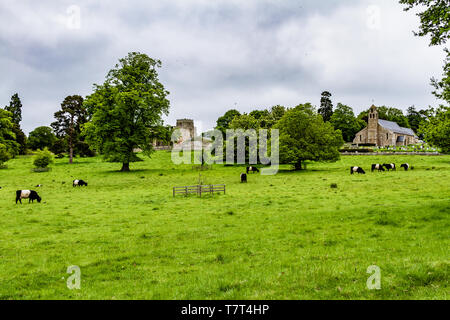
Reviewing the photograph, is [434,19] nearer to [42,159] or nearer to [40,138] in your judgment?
[42,159]

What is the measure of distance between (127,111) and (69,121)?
22459 mm

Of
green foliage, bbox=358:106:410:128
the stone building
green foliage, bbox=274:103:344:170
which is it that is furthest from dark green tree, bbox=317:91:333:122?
green foliage, bbox=274:103:344:170

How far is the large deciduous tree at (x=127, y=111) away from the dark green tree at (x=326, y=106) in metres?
84.3

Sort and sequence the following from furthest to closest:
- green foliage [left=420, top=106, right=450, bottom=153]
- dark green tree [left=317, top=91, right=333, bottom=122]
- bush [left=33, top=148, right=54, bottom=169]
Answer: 1. dark green tree [left=317, top=91, right=333, bottom=122]
2. bush [left=33, top=148, right=54, bottom=169]
3. green foliage [left=420, top=106, right=450, bottom=153]

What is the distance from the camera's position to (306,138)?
4809 cm

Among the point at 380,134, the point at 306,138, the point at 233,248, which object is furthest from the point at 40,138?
the point at 380,134

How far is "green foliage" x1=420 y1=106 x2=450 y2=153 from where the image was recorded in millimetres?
15102

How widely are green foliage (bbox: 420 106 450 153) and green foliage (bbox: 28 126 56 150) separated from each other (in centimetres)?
11277

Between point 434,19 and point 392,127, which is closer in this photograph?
point 434,19

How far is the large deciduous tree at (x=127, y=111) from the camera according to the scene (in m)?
45.5

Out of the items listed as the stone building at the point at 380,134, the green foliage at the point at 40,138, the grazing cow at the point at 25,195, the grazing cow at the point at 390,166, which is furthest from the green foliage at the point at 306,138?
the green foliage at the point at 40,138

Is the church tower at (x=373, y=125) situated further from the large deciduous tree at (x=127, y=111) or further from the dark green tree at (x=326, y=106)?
the large deciduous tree at (x=127, y=111)

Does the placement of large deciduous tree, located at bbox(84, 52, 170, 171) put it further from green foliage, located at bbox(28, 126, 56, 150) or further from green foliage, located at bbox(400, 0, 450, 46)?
green foliage, located at bbox(28, 126, 56, 150)
